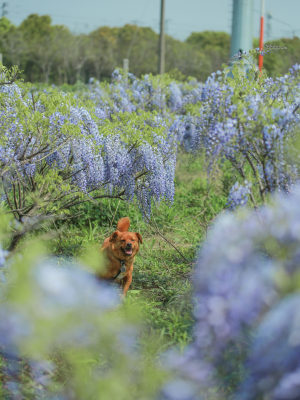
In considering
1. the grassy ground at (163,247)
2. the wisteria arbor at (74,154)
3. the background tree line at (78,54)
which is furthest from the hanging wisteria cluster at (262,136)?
the background tree line at (78,54)

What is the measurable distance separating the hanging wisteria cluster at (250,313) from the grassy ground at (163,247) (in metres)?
1.02

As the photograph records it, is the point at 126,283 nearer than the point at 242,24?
Yes

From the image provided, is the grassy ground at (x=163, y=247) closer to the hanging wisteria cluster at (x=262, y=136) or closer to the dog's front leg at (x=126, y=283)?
the dog's front leg at (x=126, y=283)

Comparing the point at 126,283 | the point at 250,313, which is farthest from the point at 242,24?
the point at 250,313

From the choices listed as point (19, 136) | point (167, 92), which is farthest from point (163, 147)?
point (167, 92)

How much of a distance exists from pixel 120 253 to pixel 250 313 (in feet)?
7.72

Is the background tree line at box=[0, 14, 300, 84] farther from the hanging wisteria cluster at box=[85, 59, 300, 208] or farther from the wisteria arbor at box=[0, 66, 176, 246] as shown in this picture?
the hanging wisteria cluster at box=[85, 59, 300, 208]

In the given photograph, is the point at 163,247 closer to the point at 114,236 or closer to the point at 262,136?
the point at 114,236

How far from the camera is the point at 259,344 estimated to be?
181 cm

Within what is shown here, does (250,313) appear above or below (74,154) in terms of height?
below

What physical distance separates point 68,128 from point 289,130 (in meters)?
2.51

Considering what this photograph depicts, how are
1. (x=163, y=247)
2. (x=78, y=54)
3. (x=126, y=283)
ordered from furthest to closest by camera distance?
(x=78, y=54) → (x=163, y=247) → (x=126, y=283)

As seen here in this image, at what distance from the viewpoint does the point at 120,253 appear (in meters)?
4.14

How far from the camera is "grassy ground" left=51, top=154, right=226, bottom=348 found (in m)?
3.62
